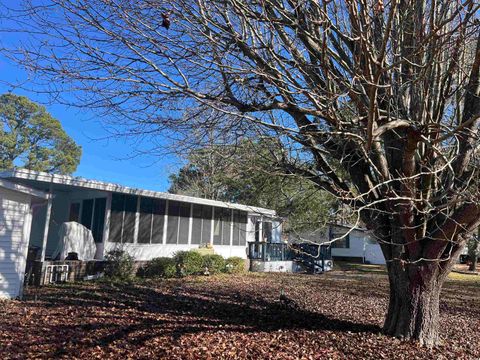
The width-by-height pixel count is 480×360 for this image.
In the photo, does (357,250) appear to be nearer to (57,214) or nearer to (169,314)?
(57,214)

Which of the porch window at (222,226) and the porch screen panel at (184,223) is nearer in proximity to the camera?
the porch screen panel at (184,223)

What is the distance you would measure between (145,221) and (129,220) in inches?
27.6

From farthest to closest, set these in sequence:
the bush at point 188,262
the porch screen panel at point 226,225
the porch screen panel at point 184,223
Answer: the porch screen panel at point 226,225 → the porch screen panel at point 184,223 → the bush at point 188,262

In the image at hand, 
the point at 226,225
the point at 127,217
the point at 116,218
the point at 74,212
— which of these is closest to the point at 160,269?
the point at 127,217

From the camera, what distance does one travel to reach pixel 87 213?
15.0 metres

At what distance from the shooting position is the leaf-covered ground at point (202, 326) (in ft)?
19.8

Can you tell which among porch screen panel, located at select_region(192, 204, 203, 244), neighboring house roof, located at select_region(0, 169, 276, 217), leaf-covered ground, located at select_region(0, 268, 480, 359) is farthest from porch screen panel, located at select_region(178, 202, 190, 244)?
leaf-covered ground, located at select_region(0, 268, 480, 359)

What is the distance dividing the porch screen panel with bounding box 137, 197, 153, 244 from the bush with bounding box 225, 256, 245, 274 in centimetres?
344

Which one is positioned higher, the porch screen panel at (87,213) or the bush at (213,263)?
the porch screen panel at (87,213)

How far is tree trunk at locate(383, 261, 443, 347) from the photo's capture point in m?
6.90

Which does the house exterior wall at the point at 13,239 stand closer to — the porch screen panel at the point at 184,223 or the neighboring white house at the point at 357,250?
the porch screen panel at the point at 184,223

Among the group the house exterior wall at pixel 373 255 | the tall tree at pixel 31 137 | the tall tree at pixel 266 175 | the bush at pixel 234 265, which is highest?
the tall tree at pixel 31 137

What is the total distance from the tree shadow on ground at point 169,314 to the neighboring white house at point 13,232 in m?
0.71

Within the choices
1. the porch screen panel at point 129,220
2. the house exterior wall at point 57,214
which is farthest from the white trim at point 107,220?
the house exterior wall at point 57,214
